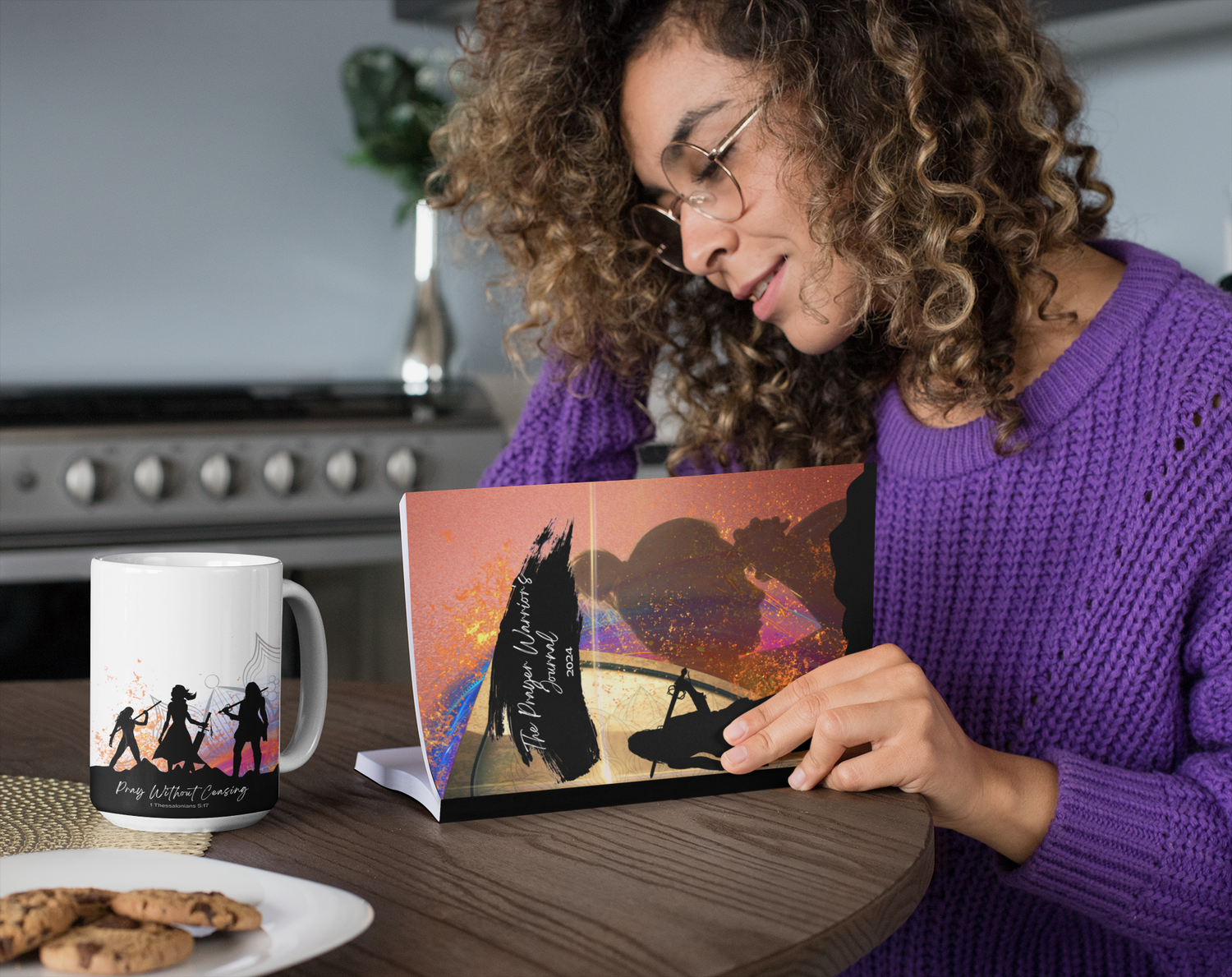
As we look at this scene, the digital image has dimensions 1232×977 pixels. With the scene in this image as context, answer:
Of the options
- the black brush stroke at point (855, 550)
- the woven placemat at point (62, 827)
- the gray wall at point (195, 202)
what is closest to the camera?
the woven placemat at point (62, 827)

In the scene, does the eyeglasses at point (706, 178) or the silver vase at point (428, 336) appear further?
the silver vase at point (428, 336)

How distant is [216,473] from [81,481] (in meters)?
0.19

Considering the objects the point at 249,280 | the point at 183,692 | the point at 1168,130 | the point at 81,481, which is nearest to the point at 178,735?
the point at 183,692

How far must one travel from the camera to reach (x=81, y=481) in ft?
5.77

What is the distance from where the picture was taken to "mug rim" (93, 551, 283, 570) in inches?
22.5

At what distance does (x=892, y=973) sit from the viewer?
932 mm

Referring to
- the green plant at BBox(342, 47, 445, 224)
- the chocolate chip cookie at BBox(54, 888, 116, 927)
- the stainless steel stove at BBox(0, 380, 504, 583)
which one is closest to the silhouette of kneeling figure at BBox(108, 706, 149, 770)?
the chocolate chip cookie at BBox(54, 888, 116, 927)

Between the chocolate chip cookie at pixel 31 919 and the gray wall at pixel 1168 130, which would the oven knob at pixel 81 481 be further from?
the gray wall at pixel 1168 130

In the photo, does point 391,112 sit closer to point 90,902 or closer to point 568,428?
point 568,428

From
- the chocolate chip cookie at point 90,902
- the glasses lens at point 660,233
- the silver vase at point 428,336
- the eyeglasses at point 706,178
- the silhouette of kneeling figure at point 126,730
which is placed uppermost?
the eyeglasses at point 706,178

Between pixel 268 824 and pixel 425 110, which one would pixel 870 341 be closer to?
pixel 268 824

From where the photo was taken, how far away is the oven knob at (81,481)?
176 cm

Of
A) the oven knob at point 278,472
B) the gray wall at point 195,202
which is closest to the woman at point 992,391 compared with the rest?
the oven knob at point 278,472

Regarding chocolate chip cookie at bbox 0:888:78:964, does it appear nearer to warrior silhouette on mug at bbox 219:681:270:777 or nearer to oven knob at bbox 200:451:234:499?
warrior silhouette on mug at bbox 219:681:270:777
